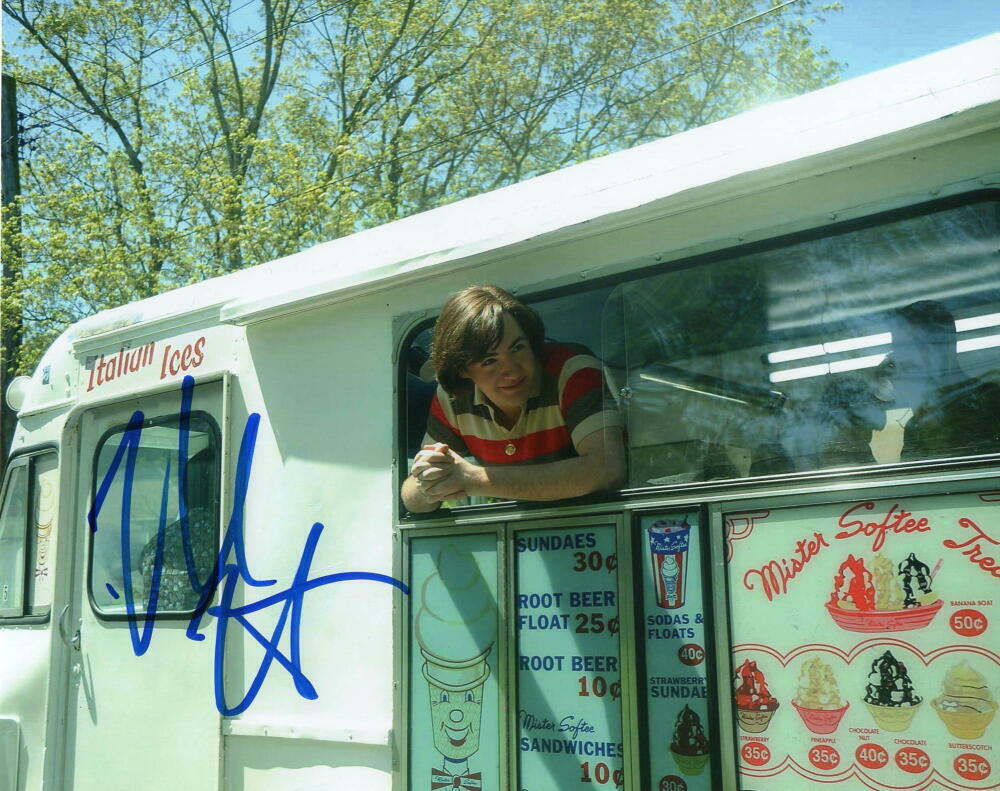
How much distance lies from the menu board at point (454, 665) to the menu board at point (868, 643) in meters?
0.81

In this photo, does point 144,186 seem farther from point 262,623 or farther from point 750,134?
point 750,134

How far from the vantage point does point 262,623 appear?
383 cm

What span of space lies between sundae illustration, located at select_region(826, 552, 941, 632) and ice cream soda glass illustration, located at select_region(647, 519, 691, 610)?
40cm

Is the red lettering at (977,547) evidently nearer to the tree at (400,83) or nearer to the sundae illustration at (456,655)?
the sundae illustration at (456,655)

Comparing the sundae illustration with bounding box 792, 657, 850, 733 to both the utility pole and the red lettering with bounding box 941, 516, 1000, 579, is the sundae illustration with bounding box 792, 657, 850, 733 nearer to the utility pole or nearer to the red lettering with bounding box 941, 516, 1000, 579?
the red lettering with bounding box 941, 516, 1000, 579

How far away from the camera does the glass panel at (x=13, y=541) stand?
16.0 feet

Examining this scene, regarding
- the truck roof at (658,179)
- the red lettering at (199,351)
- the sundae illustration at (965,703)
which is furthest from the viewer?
the red lettering at (199,351)

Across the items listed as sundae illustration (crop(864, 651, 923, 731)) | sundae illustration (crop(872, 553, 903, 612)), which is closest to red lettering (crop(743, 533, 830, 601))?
sundae illustration (crop(872, 553, 903, 612))

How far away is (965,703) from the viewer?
2.25 metres

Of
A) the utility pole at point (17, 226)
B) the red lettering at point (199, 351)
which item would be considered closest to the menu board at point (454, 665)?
the red lettering at point (199, 351)

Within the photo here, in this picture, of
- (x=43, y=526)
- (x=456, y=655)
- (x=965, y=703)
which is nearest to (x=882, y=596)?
(x=965, y=703)

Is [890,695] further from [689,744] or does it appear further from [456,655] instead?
[456,655]

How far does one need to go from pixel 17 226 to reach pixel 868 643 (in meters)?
16.1
